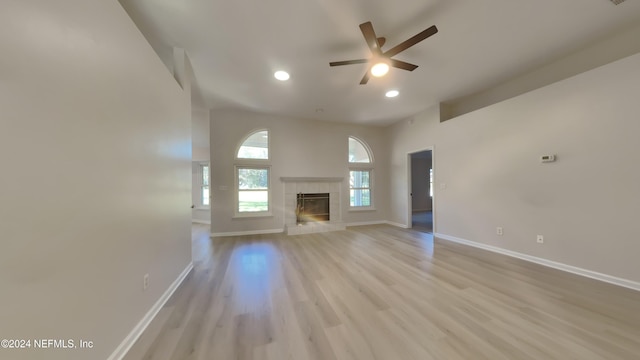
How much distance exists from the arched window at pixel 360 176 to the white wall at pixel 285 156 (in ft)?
0.60

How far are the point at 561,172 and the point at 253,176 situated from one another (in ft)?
18.1

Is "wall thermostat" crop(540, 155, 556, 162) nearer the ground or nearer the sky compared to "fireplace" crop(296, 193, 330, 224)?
nearer the sky

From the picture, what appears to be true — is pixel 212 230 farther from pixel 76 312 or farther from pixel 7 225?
pixel 7 225

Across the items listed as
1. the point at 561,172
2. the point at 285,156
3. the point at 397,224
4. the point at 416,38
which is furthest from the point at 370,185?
the point at 416,38

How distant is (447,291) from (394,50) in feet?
8.90

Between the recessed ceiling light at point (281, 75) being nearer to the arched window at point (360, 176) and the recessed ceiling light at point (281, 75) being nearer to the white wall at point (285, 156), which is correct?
the white wall at point (285, 156)

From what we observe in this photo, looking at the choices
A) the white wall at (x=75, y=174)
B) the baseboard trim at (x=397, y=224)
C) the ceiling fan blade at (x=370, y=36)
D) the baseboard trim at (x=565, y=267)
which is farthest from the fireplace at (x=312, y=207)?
the ceiling fan blade at (x=370, y=36)

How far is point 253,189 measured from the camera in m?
5.18

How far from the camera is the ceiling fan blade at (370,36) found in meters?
2.00

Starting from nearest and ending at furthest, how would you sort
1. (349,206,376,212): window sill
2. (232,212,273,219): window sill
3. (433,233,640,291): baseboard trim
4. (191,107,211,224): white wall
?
(433,233,640,291): baseboard trim → (232,212,273,219): window sill → (349,206,376,212): window sill → (191,107,211,224): white wall

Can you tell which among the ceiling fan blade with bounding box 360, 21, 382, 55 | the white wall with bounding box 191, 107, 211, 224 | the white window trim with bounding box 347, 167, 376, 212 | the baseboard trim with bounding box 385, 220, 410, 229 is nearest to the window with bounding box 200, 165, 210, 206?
the white wall with bounding box 191, 107, 211, 224

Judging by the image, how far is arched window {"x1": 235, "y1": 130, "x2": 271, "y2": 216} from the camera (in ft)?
16.6

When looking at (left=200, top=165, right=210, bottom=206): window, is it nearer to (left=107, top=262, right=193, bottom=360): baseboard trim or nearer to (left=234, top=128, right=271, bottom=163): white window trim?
(left=234, top=128, right=271, bottom=163): white window trim

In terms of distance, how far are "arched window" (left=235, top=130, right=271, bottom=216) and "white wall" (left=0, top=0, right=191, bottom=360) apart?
3.12m
